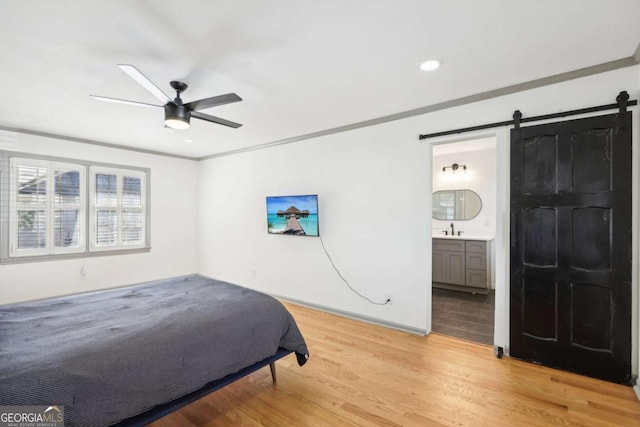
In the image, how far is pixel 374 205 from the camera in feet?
12.4

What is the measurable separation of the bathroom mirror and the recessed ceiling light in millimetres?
3852

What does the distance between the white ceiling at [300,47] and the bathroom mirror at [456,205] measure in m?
3.13

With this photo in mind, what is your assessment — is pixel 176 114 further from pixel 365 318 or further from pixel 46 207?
pixel 46 207

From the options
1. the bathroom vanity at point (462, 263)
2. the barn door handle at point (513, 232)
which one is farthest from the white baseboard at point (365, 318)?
the bathroom vanity at point (462, 263)

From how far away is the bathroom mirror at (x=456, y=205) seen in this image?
5.67m

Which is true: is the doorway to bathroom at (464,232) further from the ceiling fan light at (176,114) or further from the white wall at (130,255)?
the white wall at (130,255)

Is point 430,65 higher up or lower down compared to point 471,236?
higher up

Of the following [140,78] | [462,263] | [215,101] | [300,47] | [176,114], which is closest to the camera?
[140,78]

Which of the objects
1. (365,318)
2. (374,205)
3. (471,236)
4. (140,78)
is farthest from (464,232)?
(140,78)

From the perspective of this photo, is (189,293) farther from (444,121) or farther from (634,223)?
(634,223)

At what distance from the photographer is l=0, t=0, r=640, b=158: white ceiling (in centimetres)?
179

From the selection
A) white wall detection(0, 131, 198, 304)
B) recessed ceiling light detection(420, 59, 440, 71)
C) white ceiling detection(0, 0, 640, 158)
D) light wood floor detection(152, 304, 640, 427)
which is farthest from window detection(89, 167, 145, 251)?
recessed ceiling light detection(420, 59, 440, 71)

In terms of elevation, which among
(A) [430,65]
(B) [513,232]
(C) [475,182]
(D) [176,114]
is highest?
(A) [430,65]

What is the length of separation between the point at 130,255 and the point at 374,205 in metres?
4.37
